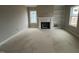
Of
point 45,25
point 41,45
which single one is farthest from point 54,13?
point 41,45

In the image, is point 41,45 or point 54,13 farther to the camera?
point 54,13

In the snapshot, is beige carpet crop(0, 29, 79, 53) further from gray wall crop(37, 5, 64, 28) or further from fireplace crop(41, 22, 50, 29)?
fireplace crop(41, 22, 50, 29)

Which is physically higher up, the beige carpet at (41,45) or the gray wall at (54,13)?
the gray wall at (54,13)

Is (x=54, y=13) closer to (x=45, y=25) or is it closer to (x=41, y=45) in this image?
(x=45, y=25)

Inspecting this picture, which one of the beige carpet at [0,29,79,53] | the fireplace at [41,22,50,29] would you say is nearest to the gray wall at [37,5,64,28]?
the fireplace at [41,22,50,29]

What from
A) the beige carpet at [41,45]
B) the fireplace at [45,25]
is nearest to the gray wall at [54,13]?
the fireplace at [45,25]

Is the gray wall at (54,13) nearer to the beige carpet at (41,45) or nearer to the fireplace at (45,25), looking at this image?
the fireplace at (45,25)

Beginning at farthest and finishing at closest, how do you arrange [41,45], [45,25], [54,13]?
[45,25]
[54,13]
[41,45]

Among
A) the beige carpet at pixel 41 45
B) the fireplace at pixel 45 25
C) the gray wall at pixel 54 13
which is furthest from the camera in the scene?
the fireplace at pixel 45 25
